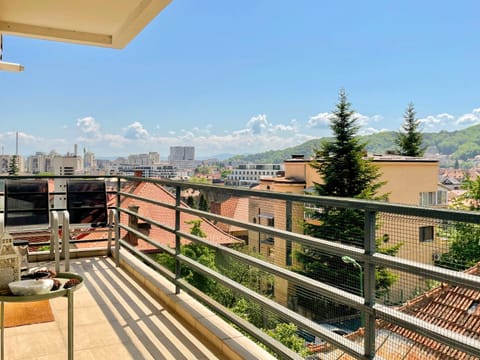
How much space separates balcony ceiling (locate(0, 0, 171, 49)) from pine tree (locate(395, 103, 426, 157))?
1232 inches

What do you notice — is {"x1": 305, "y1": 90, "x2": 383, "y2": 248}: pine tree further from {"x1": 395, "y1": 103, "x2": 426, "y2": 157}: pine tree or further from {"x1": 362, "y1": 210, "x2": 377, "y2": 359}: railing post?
{"x1": 362, "y1": 210, "x2": 377, "y2": 359}: railing post

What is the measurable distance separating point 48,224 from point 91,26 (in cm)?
215

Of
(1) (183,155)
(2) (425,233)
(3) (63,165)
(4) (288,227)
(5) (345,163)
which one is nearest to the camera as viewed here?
(2) (425,233)

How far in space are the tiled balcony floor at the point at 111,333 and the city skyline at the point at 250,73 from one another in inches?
2149

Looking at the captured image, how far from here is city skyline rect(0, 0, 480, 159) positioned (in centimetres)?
6969

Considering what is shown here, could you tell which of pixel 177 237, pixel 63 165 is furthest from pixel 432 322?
pixel 63 165

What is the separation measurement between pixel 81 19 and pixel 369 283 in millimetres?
3742

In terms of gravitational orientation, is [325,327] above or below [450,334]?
below

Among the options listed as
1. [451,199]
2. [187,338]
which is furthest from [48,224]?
[451,199]

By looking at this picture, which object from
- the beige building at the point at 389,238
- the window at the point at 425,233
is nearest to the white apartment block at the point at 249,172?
the beige building at the point at 389,238

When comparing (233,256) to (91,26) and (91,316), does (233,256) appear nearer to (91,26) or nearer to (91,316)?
(91,316)

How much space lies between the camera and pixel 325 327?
1850 millimetres

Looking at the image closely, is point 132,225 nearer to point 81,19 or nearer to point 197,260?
point 197,260

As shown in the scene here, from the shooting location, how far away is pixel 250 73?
82.8 m
